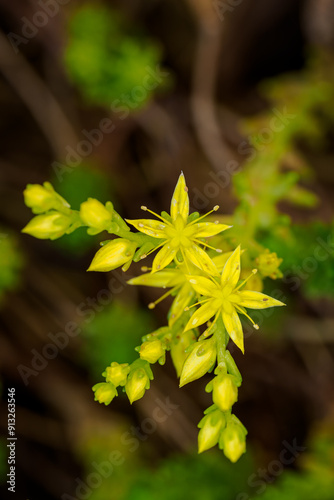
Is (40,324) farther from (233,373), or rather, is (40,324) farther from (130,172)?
(233,373)

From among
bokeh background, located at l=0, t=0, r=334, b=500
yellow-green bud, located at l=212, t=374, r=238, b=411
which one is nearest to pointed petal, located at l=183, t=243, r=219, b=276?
yellow-green bud, located at l=212, t=374, r=238, b=411

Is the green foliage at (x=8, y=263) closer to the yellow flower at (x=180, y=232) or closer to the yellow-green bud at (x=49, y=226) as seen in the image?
the yellow-green bud at (x=49, y=226)

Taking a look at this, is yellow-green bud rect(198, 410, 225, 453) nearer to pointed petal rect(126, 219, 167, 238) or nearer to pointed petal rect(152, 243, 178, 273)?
pointed petal rect(152, 243, 178, 273)

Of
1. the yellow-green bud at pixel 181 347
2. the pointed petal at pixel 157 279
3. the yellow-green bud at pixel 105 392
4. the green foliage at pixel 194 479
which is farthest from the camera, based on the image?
the green foliage at pixel 194 479

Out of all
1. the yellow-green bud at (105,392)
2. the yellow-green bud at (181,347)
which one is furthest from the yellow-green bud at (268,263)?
the yellow-green bud at (105,392)

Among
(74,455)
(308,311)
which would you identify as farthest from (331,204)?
(74,455)
